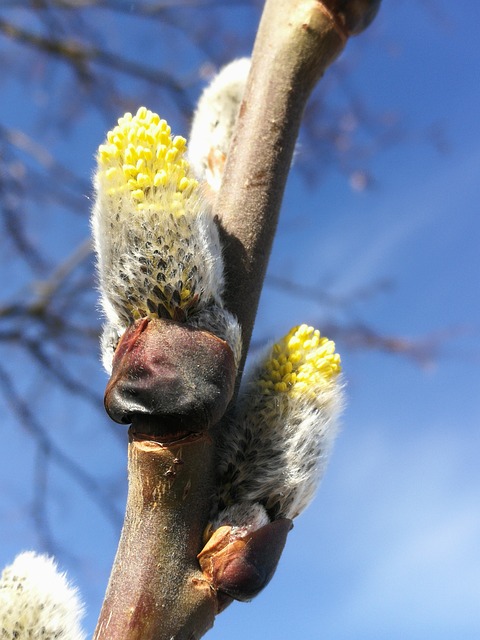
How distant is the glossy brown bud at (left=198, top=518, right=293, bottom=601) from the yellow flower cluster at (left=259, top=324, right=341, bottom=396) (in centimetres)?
19

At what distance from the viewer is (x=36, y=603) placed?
2.63 ft

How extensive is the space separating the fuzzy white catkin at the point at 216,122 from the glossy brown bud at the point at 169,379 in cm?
46

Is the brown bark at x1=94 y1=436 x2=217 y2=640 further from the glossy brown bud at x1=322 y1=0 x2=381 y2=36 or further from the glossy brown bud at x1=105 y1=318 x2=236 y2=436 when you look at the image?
the glossy brown bud at x1=322 y1=0 x2=381 y2=36

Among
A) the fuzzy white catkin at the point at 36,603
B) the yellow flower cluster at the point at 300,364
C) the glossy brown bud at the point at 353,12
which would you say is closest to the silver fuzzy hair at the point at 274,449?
the yellow flower cluster at the point at 300,364

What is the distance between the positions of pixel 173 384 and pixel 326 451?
0.27 m

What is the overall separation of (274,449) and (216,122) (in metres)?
0.67

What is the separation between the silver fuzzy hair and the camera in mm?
783

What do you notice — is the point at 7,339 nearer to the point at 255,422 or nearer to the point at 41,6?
the point at 41,6

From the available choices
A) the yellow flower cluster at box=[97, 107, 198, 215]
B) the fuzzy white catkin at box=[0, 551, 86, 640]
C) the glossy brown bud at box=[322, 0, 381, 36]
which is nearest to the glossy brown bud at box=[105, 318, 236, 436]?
the yellow flower cluster at box=[97, 107, 198, 215]

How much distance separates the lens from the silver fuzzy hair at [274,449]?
0.78 meters

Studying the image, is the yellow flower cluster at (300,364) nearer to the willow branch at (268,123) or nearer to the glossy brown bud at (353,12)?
the willow branch at (268,123)

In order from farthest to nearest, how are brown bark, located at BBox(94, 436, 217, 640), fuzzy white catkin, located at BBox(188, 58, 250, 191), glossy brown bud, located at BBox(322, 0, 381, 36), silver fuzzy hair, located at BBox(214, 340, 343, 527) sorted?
1. fuzzy white catkin, located at BBox(188, 58, 250, 191)
2. glossy brown bud, located at BBox(322, 0, 381, 36)
3. silver fuzzy hair, located at BBox(214, 340, 343, 527)
4. brown bark, located at BBox(94, 436, 217, 640)

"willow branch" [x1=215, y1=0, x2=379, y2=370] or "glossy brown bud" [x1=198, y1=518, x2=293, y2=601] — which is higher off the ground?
"willow branch" [x1=215, y1=0, x2=379, y2=370]

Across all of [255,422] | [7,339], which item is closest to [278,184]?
[255,422]
